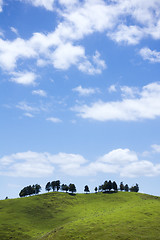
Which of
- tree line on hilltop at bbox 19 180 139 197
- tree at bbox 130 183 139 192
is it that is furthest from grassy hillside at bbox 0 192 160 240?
tree at bbox 130 183 139 192

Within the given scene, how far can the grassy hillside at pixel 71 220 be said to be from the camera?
58.0 metres

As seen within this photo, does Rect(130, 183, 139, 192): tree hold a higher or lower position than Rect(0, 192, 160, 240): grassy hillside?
higher

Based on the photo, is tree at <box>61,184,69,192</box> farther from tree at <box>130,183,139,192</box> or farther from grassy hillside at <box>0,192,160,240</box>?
tree at <box>130,183,139,192</box>

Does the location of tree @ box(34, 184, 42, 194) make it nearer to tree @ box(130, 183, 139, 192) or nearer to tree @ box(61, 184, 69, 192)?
tree @ box(61, 184, 69, 192)

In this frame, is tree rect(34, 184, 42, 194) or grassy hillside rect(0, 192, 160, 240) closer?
grassy hillside rect(0, 192, 160, 240)

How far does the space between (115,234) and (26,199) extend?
84740 mm

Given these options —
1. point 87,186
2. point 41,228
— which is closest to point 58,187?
point 87,186

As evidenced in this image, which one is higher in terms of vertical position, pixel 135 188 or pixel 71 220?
pixel 135 188

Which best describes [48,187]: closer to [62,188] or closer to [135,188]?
[62,188]

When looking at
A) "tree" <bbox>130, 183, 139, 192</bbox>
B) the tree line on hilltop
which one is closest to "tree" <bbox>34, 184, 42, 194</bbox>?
the tree line on hilltop

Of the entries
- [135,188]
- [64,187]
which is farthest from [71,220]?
[135,188]

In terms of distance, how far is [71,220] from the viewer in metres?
89.5

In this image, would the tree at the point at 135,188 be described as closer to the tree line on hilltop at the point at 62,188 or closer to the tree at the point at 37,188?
the tree line on hilltop at the point at 62,188

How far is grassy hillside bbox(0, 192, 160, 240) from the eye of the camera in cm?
5800
